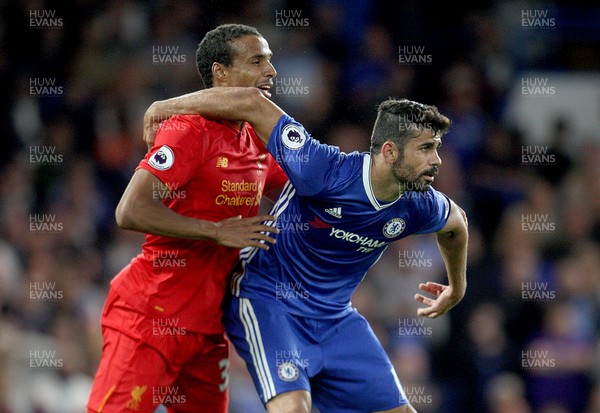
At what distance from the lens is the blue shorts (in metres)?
5.04

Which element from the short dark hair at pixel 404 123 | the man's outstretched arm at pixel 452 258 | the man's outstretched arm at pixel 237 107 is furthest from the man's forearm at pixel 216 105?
the man's outstretched arm at pixel 452 258

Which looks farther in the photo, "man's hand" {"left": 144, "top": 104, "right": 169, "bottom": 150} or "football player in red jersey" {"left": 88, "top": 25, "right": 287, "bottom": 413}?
"man's hand" {"left": 144, "top": 104, "right": 169, "bottom": 150}

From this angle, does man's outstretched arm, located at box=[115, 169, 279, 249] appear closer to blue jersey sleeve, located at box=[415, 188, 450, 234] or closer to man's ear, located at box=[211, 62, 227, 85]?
man's ear, located at box=[211, 62, 227, 85]

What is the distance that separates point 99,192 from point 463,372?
342 cm

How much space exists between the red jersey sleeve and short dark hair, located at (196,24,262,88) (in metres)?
0.34

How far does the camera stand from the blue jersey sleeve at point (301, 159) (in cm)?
498

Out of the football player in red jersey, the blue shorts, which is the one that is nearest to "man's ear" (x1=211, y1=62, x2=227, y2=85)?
Result: the football player in red jersey

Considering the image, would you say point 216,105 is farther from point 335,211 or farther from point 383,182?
point 383,182

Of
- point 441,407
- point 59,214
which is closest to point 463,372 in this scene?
point 441,407

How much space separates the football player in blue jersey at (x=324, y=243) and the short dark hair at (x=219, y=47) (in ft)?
0.75

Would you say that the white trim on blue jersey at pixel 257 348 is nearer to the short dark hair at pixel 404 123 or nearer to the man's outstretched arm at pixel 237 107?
the man's outstretched arm at pixel 237 107

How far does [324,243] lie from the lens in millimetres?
5176

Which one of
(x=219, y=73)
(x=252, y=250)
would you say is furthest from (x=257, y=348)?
(x=219, y=73)

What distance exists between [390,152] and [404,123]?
0.48ft
